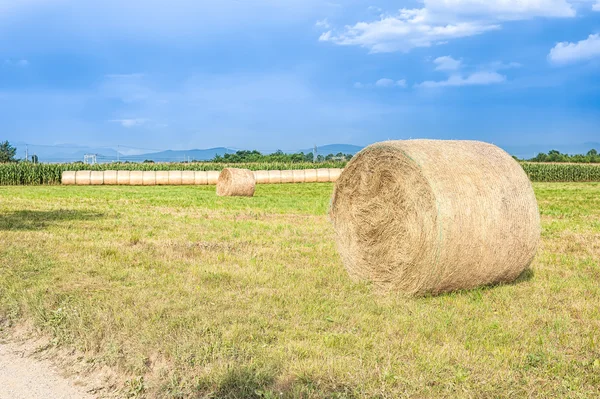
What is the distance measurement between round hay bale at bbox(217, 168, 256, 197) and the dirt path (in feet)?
66.3

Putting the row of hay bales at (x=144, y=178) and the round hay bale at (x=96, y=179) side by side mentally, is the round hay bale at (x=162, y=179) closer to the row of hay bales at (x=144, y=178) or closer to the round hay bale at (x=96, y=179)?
the row of hay bales at (x=144, y=178)

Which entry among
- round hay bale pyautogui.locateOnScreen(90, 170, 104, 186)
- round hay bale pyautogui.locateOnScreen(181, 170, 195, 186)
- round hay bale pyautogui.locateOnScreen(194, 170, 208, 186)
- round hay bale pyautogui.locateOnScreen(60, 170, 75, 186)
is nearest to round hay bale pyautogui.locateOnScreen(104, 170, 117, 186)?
round hay bale pyautogui.locateOnScreen(90, 170, 104, 186)

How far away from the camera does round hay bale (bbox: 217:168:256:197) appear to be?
25.9m

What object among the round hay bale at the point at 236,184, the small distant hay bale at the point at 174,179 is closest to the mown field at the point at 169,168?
the small distant hay bale at the point at 174,179

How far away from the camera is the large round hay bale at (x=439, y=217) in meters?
7.38

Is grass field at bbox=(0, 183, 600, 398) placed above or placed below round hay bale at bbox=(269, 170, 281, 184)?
below

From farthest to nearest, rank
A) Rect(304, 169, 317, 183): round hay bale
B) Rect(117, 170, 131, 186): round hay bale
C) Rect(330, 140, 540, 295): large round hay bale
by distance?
Rect(304, 169, 317, 183): round hay bale
Rect(117, 170, 131, 186): round hay bale
Rect(330, 140, 540, 295): large round hay bale

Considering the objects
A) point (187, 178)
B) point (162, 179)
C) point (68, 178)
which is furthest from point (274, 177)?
point (68, 178)

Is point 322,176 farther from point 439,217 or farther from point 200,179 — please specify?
point 439,217


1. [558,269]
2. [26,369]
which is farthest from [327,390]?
[558,269]

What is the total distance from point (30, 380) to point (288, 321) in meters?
2.52

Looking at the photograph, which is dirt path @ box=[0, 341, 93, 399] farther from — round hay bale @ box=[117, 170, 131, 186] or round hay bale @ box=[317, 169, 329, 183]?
round hay bale @ box=[317, 169, 329, 183]

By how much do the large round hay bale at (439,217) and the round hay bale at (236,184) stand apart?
56.7ft

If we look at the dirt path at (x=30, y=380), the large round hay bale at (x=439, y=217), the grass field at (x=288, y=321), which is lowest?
the dirt path at (x=30, y=380)
